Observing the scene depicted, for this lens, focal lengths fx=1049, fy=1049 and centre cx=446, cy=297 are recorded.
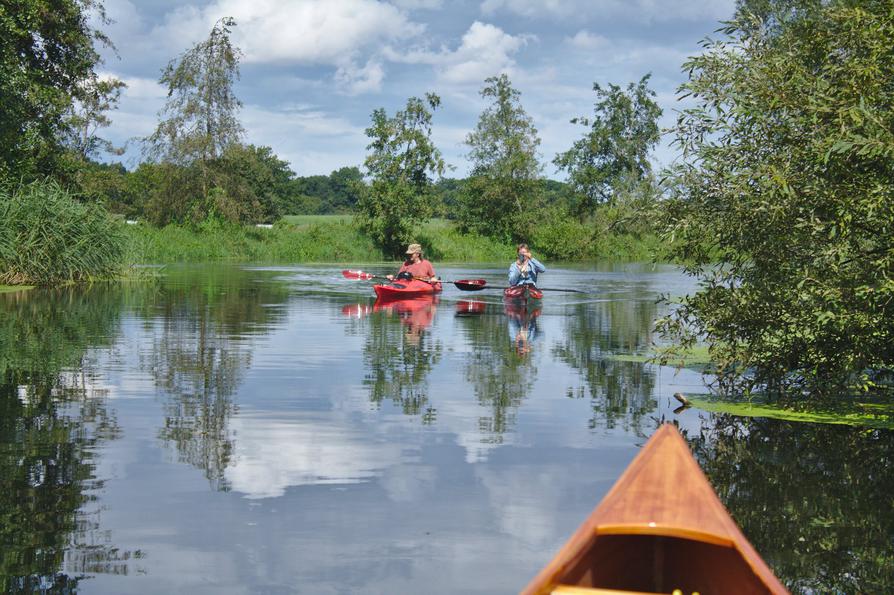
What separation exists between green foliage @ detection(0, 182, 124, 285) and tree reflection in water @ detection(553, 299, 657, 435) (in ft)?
47.2

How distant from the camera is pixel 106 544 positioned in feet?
19.3

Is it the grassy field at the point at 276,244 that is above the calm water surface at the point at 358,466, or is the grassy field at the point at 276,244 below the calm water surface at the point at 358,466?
above

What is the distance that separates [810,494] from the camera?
727 cm

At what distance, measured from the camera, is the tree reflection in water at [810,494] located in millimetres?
5684

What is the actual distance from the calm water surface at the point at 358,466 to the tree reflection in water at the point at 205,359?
2.4 inches

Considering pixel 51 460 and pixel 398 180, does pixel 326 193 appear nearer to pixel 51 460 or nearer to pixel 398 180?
pixel 398 180

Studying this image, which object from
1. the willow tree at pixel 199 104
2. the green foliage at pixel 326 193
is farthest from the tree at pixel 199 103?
the green foliage at pixel 326 193

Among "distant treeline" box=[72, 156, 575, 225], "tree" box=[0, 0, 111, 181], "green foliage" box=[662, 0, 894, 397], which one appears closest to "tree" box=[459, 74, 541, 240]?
"distant treeline" box=[72, 156, 575, 225]

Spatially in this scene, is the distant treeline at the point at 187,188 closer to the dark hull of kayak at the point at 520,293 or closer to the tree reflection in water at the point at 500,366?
the dark hull of kayak at the point at 520,293

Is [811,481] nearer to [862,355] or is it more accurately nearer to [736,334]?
[862,355]

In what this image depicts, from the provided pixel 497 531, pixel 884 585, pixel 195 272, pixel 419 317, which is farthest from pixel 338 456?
pixel 195 272

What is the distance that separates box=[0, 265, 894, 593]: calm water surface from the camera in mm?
5660

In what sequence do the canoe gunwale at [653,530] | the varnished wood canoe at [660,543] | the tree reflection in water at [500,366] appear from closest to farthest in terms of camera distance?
the varnished wood canoe at [660,543], the canoe gunwale at [653,530], the tree reflection in water at [500,366]

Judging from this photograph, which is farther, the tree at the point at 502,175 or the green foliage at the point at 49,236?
the tree at the point at 502,175
